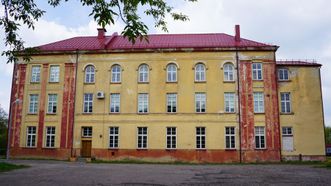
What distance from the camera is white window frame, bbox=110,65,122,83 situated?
30.0 meters

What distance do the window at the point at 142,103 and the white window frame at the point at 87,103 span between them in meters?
4.64

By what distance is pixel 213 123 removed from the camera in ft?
92.0

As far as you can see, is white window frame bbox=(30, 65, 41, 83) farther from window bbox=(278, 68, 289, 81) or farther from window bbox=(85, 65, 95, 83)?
window bbox=(278, 68, 289, 81)

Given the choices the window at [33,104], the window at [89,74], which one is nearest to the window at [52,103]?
the window at [33,104]

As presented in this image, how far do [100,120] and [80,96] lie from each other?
10.1 ft

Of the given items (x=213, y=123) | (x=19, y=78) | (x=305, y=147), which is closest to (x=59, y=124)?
(x=19, y=78)

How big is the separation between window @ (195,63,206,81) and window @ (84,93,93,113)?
10268 mm

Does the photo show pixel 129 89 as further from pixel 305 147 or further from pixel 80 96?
pixel 305 147

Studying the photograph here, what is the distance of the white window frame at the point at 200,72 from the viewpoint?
29172mm

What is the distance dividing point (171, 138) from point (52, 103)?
12.0 metres

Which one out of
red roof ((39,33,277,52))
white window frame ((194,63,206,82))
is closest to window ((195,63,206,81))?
white window frame ((194,63,206,82))

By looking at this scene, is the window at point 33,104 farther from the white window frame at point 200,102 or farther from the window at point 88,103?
the white window frame at point 200,102

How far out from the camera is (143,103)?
2917cm

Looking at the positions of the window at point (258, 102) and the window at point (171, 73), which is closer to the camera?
the window at point (258, 102)
